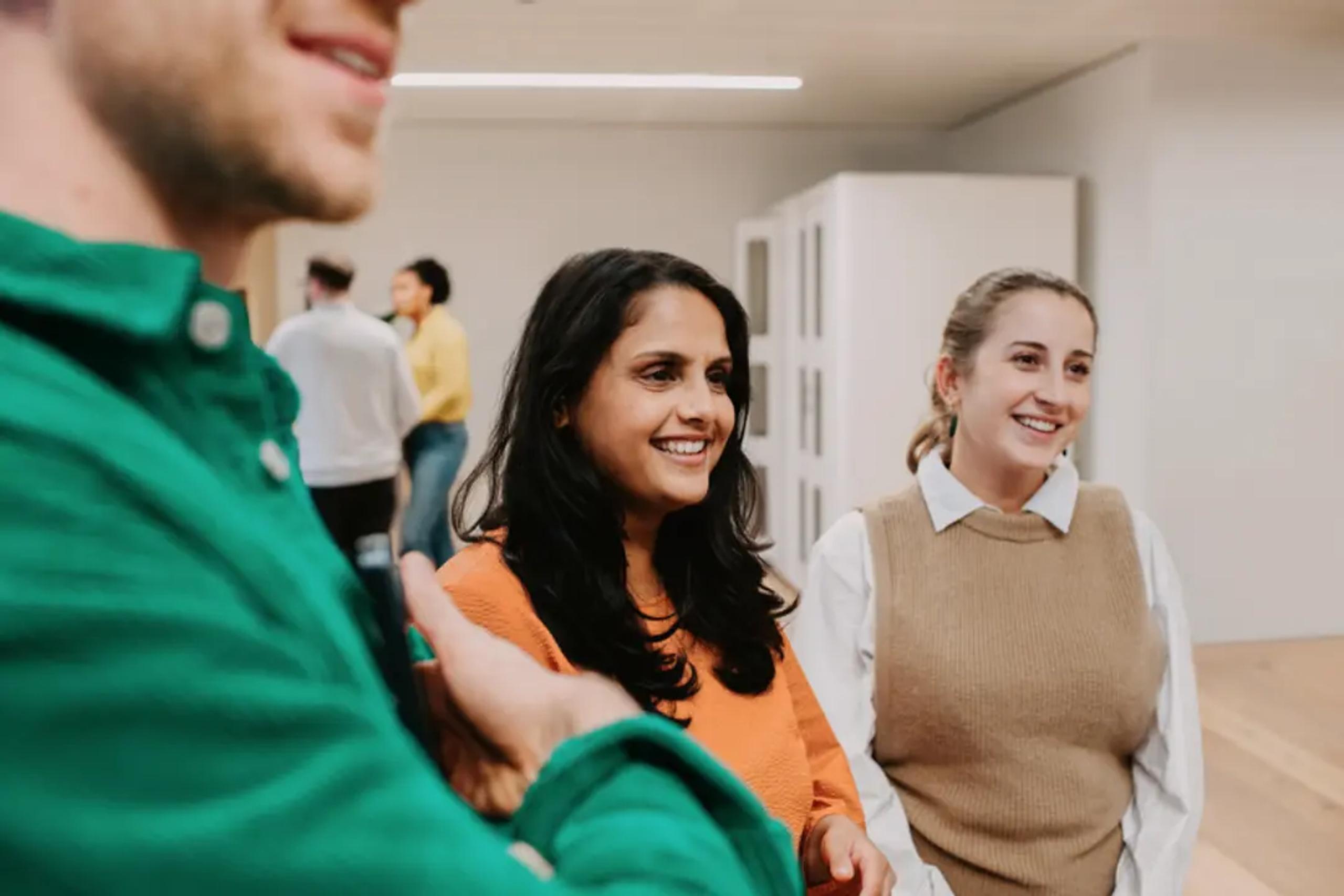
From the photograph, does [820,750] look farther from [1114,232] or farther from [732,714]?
[1114,232]

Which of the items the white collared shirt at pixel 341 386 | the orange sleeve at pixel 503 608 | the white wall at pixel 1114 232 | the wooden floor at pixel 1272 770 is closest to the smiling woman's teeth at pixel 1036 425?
the orange sleeve at pixel 503 608

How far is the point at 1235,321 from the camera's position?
16.7 feet

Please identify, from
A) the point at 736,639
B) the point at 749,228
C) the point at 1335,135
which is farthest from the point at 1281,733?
the point at 749,228

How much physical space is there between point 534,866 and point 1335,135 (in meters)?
5.70

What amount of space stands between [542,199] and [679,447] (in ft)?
20.6

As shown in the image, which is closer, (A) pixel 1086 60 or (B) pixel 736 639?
(B) pixel 736 639

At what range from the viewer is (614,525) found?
1.41 m

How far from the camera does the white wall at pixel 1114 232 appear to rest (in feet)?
16.8

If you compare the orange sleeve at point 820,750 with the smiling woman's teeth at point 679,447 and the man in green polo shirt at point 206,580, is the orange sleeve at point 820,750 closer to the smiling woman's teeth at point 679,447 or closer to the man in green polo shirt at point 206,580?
the smiling woman's teeth at point 679,447

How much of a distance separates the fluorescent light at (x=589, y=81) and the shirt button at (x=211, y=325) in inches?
212

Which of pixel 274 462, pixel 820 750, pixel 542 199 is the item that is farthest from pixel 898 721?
pixel 542 199

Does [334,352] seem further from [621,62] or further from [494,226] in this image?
[494,226]

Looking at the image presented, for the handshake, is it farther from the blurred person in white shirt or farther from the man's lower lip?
the blurred person in white shirt

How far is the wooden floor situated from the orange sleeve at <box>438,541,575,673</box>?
2.42 meters
